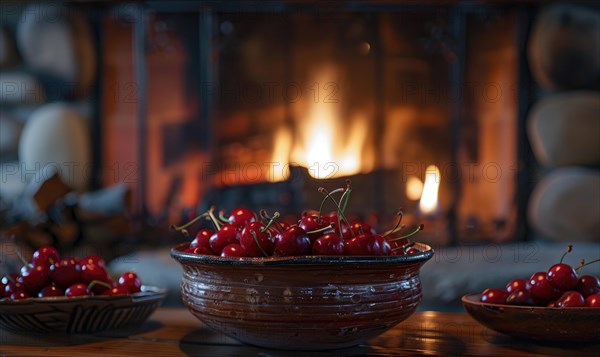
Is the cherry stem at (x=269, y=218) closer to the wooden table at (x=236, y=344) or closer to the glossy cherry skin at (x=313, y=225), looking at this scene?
the glossy cherry skin at (x=313, y=225)

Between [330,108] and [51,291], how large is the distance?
2.00 meters

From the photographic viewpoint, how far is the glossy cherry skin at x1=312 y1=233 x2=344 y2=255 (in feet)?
3.69

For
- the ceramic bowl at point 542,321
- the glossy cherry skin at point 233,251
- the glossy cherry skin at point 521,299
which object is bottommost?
the ceramic bowl at point 542,321

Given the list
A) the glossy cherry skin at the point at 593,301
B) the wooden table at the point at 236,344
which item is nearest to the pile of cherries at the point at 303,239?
the wooden table at the point at 236,344

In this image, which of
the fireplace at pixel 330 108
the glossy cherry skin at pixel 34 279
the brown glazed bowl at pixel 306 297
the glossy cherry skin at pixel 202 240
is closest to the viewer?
the brown glazed bowl at pixel 306 297

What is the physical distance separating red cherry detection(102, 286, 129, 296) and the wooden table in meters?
0.06

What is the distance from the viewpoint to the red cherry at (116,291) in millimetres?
1333

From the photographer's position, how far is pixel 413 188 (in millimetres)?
3193

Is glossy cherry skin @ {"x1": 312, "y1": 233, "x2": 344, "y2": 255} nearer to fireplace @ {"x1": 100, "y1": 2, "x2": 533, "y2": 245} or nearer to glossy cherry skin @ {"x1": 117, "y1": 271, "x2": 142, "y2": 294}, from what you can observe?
glossy cherry skin @ {"x1": 117, "y1": 271, "x2": 142, "y2": 294}

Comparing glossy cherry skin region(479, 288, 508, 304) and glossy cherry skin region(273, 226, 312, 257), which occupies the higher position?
glossy cherry skin region(273, 226, 312, 257)

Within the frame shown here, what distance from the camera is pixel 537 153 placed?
305 centimetres

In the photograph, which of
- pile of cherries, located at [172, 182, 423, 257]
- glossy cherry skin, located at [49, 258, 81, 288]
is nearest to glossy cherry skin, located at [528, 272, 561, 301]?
pile of cherries, located at [172, 182, 423, 257]

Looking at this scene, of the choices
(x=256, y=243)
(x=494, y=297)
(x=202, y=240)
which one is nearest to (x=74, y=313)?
(x=202, y=240)

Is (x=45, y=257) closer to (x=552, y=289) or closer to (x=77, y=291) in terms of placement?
(x=77, y=291)
